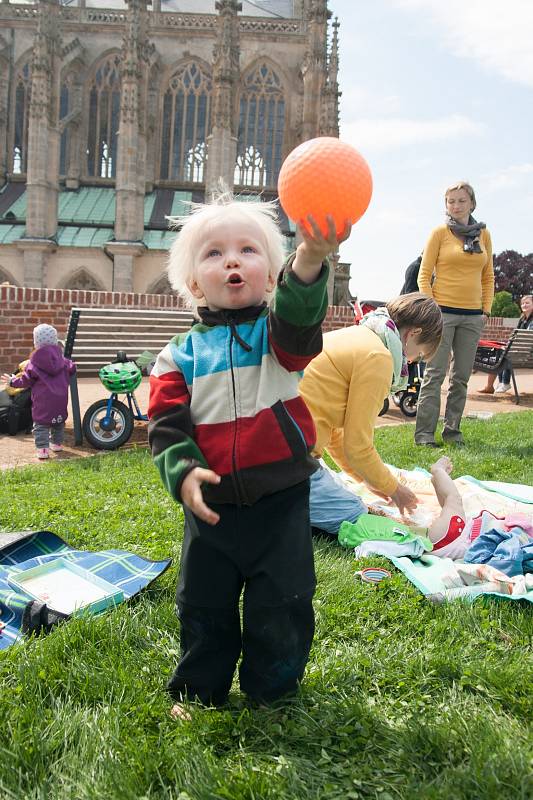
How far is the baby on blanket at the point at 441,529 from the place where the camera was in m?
3.23

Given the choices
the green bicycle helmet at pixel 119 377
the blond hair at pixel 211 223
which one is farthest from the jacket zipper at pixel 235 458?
the green bicycle helmet at pixel 119 377

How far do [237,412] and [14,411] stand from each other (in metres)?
5.37

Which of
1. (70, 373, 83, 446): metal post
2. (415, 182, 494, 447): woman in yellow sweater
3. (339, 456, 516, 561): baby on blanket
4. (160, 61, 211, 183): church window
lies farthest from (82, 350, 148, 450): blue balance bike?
(160, 61, 211, 183): church window

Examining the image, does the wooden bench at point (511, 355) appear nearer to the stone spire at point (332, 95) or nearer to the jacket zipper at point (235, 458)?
the jacket zipper at point (235, 458)

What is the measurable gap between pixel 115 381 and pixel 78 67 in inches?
1232

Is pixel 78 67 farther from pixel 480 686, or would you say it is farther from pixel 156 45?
pixel 480 686

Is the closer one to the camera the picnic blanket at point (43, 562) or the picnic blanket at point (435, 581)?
the picnic blanket at point (43, 562)

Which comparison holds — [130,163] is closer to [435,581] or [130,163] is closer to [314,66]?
[314,66]

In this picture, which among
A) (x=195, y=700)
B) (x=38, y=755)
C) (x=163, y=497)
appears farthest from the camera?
(x=163, y=497)

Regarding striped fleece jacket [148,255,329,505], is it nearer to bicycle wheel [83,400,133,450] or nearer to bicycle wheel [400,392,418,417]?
bicycle wheel [83,400,133,450]

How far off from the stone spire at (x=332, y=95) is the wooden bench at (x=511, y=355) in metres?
20.9

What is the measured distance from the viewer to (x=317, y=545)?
3.29 meters

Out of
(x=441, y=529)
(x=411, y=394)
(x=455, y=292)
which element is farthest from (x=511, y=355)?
(x=441, y=529)

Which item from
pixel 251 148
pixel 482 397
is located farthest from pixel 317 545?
pixel 251 148
